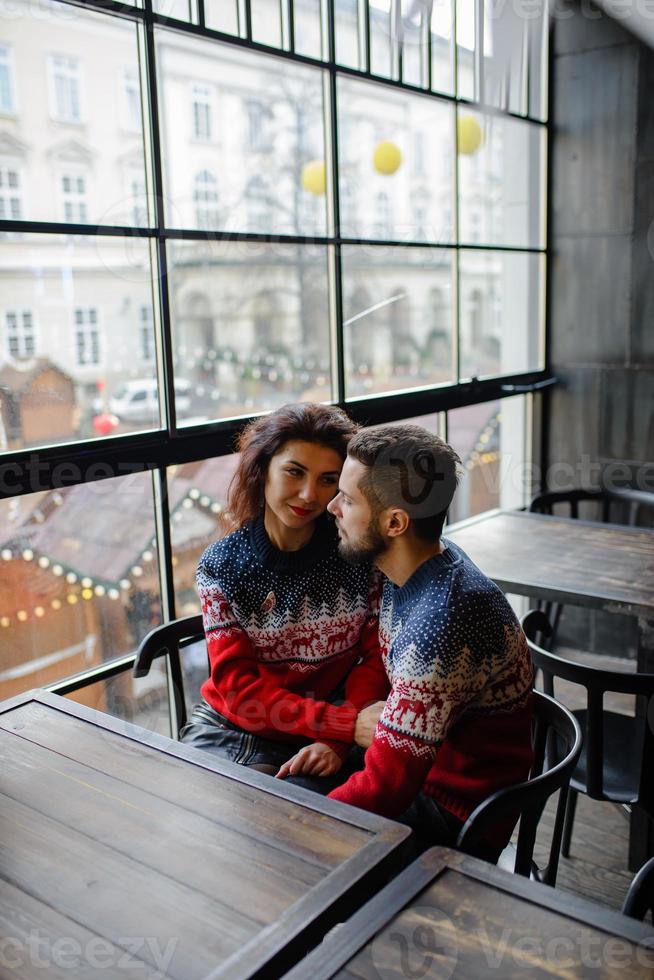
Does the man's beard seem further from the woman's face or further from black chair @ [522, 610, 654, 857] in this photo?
black chair @ [522, 610, 654, 857]

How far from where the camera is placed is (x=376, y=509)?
5.20 ft

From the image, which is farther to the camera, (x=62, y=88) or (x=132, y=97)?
(x=62, y=88)

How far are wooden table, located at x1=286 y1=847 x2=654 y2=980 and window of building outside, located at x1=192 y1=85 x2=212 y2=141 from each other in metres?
9.74

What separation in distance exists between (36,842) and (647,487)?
3.37m

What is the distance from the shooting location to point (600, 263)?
4020mm

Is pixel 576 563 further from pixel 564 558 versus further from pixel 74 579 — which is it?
pixel 74 579

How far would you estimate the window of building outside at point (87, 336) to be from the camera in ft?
11.1

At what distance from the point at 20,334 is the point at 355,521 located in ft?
3.61

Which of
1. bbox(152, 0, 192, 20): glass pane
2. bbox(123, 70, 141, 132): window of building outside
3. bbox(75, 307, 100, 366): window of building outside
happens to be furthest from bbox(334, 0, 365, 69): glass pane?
bbox(75, 307, 100, 366): window of building outside

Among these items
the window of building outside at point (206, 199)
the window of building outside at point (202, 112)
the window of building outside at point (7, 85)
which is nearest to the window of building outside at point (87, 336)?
the window of building outside at point (7, 85)

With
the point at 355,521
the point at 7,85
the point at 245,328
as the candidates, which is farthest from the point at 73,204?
the point at 245,328

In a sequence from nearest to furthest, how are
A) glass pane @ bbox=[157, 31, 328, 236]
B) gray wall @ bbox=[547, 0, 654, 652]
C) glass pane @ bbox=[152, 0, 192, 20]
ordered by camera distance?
glass pane @ bbox=[152, 0, 192, 20]
gray wall @ bbox=[547, 0, 654, 652]
glass pane @ bbox=[157, 31, 328, 236]

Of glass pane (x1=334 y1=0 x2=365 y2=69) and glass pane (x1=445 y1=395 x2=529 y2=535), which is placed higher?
glass pane (x1=334 y1=0 x2=365 y2=69)

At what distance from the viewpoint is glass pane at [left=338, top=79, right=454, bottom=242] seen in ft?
10.5
